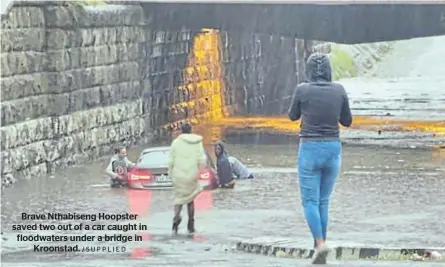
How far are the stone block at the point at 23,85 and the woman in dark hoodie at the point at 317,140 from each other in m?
14.3

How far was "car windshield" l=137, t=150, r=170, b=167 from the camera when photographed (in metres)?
24.8

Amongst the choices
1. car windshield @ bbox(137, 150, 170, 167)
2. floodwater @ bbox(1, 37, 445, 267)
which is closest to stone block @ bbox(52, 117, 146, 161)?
floodwater @ bbox(1, 37, 445, 267)

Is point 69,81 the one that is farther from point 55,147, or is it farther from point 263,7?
point 263,7

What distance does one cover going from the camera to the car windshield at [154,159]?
81.5 feet

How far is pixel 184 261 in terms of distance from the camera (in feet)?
45.0

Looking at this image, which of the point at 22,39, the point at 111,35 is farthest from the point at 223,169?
the point at 111,35

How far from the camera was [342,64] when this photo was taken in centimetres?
A: 8831

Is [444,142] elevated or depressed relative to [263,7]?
depressed

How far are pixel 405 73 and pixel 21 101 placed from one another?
6399cm

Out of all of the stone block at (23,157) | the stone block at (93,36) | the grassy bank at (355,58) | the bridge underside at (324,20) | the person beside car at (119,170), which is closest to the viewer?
the person beside car at (119,170)

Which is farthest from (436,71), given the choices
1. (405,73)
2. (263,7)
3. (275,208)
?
(275,208)

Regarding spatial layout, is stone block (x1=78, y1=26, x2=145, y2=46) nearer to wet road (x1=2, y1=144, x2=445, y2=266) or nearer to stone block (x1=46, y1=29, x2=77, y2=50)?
stone block (x1=46, y1=29, x2=77, y2=50)

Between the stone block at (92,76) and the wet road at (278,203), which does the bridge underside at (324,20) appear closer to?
the stone block at (92,76)

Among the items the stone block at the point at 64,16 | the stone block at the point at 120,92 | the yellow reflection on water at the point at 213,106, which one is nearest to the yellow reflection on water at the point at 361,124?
the yellow reflection on water at the point at 213,106
